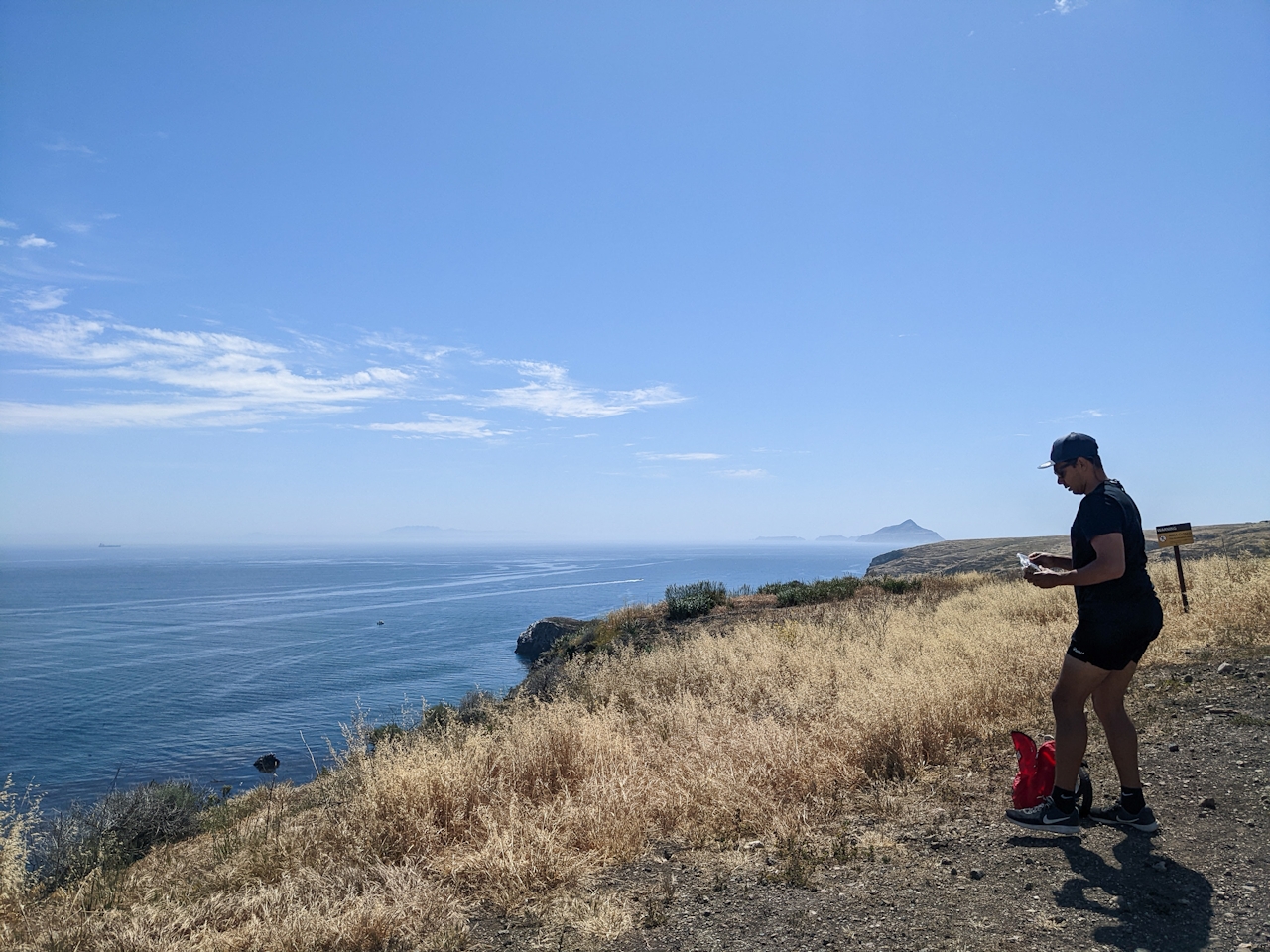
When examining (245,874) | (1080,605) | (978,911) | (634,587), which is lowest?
(634,587)

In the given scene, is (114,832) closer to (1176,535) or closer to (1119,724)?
(1119,724)

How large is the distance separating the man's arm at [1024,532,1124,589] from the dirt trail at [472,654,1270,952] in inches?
57.4

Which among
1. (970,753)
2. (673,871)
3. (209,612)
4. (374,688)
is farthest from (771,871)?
(209,612)

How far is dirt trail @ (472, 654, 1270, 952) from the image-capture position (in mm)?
3082

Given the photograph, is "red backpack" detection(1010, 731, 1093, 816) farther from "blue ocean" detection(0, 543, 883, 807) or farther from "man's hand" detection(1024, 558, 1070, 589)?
"blue ocean" detection(0, 543, 883, 807)

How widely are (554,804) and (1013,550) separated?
56755 mm

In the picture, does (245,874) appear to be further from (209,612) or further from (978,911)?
(209,612)

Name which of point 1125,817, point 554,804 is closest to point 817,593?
point 554,804

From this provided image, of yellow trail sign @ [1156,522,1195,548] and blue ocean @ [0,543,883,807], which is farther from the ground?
yellow trail sign @ [1156,522,1195,548]

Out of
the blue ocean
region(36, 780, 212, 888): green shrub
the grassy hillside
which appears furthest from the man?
the grassy hillside

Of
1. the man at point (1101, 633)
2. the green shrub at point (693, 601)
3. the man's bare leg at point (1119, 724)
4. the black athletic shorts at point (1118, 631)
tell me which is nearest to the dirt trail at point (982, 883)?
the man at point (1101, 633)

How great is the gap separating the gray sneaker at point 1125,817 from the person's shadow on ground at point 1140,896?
0.20 ft

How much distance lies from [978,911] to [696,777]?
234 cm

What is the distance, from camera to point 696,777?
5316 millimetres
